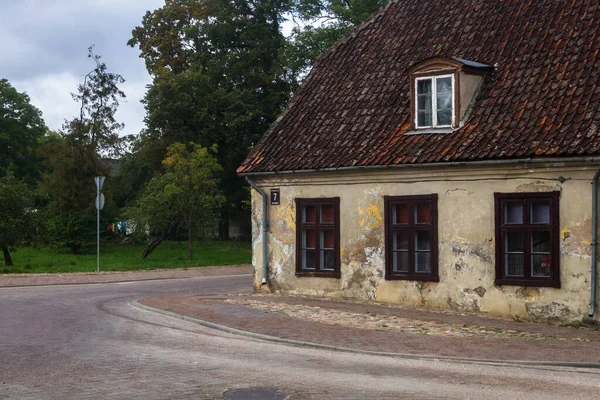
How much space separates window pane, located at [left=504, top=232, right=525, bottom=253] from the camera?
1495cm

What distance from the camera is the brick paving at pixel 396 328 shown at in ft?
36.9

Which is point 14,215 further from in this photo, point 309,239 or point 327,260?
point 327,260

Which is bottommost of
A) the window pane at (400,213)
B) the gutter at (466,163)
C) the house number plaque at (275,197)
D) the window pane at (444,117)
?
the window pane at (400,213)

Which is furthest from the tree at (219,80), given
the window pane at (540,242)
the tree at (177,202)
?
the window pane at (540,242)

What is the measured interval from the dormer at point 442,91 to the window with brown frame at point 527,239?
2284 mm

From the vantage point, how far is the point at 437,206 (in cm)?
1611

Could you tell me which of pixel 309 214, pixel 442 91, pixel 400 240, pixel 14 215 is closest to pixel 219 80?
pixel 14 215

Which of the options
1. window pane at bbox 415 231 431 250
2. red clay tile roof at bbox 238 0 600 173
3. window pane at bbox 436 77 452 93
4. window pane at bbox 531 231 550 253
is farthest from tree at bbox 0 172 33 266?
window pane at bbox 531 231 550 253

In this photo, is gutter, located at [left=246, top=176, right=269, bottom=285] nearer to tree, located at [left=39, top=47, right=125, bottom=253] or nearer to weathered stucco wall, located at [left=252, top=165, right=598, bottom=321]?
weathered stucco wall, located at [left=252, top=165, right=598, bottom=321]

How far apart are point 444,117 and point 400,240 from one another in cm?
284

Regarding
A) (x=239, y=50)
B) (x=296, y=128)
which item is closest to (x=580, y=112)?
(x=296, y=128)

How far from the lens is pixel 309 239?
733 inches

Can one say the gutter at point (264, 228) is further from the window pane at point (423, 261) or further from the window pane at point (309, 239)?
the window pane at point (423, 261)

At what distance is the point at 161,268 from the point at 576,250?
18.9 meters
